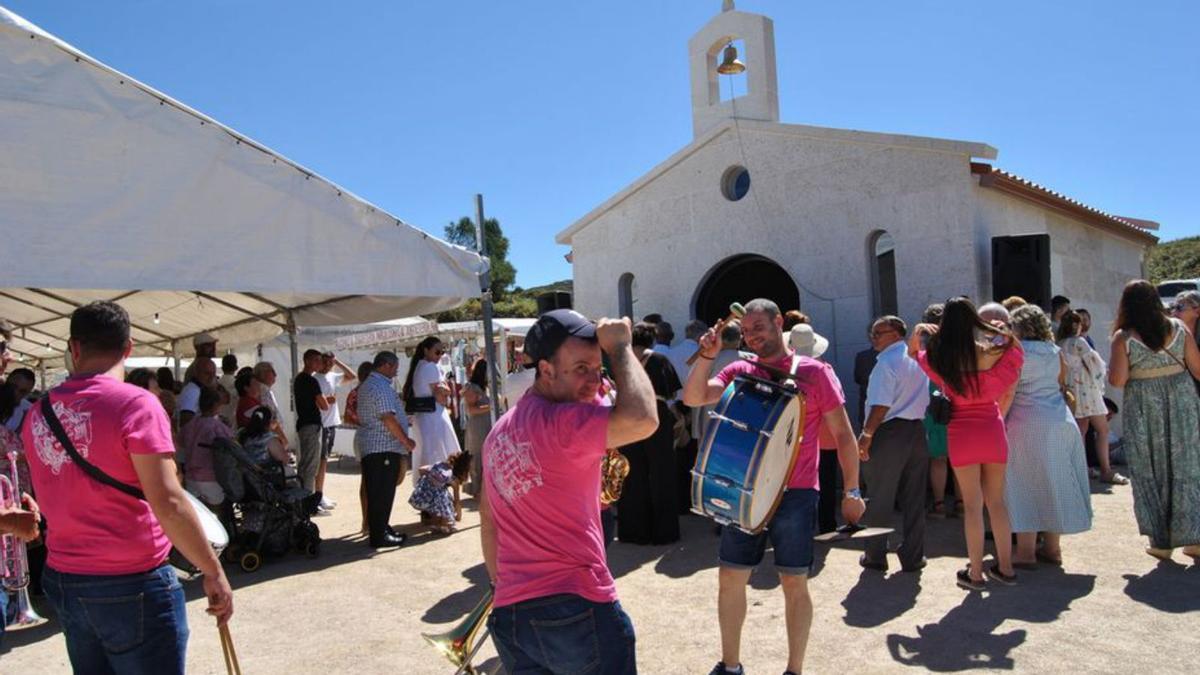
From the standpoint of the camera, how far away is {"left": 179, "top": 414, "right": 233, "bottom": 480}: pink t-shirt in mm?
7273

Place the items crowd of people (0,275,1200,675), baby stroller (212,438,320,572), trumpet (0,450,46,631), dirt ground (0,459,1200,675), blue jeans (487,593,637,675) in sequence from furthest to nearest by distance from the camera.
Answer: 1. baby stroller (212,438,320,572)
2. dirt ground (0,459,1200,675)
3. trumpet (0,450,46,631)
4. crowd of people (0,275,1200,675)
5. blue jeans (487,593,637,675)

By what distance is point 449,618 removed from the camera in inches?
218

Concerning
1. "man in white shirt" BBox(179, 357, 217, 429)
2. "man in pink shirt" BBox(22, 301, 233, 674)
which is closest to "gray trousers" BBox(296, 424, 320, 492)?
"man in white shirt" BBox(179, 357, 217, 429)

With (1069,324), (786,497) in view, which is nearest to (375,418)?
(786,497)

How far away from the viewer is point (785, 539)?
12.5 feet

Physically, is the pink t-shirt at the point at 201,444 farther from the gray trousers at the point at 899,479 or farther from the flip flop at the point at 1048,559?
the flip flop at the point at 1048,559

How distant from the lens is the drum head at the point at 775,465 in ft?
11.4

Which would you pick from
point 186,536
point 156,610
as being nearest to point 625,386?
point 186,536

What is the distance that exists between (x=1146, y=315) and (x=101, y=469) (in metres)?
6.28

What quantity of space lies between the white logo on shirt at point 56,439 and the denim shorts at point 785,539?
2.58m

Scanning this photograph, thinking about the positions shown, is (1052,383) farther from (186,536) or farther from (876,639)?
(186,536)

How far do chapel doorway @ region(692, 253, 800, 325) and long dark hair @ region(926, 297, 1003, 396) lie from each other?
6.16m

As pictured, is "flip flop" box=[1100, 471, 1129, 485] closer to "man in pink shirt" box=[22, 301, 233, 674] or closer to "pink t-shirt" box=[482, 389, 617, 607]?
"pink t-shirt" box=[482, 389, 617, 607]

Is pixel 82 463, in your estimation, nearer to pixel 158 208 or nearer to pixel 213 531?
pixel 213 531
